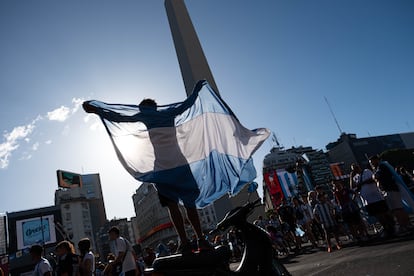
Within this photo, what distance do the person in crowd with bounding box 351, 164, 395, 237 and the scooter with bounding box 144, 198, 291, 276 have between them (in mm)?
4896

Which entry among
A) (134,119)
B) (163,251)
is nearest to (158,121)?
(134,119)

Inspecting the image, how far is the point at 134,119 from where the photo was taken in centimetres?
337

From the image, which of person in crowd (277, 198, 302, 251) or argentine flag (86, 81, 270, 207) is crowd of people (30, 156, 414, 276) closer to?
person in crowd (277, 198, 302, 251)

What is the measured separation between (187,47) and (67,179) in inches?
1493

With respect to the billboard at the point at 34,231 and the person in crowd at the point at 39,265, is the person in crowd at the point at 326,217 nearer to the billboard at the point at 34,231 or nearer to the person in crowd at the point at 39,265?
the person in crowd at the point at 39,265

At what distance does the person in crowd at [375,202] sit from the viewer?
5.82 meters

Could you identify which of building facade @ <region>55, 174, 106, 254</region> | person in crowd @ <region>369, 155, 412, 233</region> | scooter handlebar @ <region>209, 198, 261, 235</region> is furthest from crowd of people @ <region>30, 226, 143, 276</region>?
building facade @ <region>55, 174, 106, 254</region>

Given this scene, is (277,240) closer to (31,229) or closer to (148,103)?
(148,103)

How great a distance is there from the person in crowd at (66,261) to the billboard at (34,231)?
2989cm

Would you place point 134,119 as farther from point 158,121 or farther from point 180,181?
point 180,181

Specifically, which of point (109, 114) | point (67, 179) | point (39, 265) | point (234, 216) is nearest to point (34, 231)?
point (67, 179)

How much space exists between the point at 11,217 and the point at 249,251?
37008 millimetres

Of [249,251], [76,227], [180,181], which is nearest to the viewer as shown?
[249,251]

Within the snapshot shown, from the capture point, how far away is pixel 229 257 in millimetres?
1934
